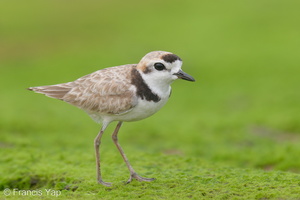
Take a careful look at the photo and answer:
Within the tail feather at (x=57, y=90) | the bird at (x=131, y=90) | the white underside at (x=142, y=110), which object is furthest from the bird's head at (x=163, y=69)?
the tail feather at (x=57, y=90)

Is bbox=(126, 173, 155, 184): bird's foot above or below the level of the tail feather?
below

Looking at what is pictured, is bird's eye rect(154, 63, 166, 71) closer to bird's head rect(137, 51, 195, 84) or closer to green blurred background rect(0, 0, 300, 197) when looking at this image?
bird's head rect(137, 51, 195, 84)

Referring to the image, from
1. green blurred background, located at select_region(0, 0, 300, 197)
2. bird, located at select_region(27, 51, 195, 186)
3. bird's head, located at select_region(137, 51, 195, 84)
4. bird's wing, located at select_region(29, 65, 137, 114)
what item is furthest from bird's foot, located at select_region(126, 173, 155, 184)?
bird's head, located at select_region(137, 51, 195, 84)

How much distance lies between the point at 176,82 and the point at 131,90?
13.4 m

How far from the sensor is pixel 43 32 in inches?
1141

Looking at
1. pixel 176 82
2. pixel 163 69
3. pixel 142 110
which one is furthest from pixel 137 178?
pixel 176 82

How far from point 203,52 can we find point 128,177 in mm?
16104

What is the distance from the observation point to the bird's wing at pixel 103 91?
7.88m

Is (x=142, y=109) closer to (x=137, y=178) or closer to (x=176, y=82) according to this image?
(x=137, y=178)

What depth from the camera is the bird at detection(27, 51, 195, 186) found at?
25.4 feet

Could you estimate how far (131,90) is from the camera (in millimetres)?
7859

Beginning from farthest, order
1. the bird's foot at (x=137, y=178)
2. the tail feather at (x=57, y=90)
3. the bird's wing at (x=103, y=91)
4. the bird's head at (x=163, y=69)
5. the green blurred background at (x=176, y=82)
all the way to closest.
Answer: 1. the green blurred background at (x=176, y=82)
2. the tail feather at (x=57, y=90)
3. the bird's foot at (x=137, y=178)
4. the bird's wing at (x=103, y=91)
5. the bird's head at (x=163, y=69)

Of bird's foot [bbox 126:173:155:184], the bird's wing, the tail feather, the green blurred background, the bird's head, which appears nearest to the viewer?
the bird's head

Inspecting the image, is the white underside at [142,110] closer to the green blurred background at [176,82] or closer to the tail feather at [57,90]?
the tail feather at [57,90]
